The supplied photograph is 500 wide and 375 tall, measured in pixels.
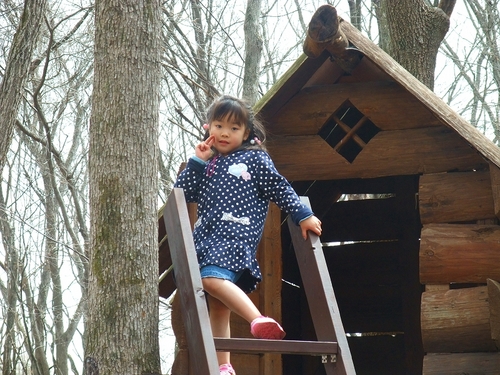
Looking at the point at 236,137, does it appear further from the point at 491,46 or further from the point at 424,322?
the point at 491,46

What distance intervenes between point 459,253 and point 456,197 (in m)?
0.46

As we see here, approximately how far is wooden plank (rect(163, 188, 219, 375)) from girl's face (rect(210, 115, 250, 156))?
1.97 feet

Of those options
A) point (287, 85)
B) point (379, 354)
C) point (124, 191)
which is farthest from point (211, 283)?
point (379, 354)

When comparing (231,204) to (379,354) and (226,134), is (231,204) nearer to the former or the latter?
(226,134)

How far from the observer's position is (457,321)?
573 centimetres

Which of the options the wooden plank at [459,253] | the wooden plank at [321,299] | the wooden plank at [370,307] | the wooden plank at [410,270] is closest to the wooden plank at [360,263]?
the wooden plank at [370,307]

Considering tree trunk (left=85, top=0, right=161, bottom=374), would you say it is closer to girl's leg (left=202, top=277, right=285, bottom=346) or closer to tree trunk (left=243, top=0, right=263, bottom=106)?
girl's leg (left=202, top=277, right=285, bottom=346)

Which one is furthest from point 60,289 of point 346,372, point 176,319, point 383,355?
point 346,372

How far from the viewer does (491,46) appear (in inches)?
578

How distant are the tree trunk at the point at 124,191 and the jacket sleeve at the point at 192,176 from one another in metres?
0.24

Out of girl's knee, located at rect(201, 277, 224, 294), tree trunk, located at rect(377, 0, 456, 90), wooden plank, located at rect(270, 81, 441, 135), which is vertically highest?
tree trunk, located at rect(377, 0, 456, 90)

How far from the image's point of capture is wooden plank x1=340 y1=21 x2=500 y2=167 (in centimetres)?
534

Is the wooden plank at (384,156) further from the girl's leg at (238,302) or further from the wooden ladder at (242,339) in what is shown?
the girl's leg at (238,302)

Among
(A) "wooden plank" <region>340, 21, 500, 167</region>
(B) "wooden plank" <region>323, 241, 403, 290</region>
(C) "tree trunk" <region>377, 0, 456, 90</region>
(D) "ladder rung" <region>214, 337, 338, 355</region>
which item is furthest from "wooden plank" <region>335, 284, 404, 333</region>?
(D) "ladder rung" <region>214, 337, 338, 355</region>
